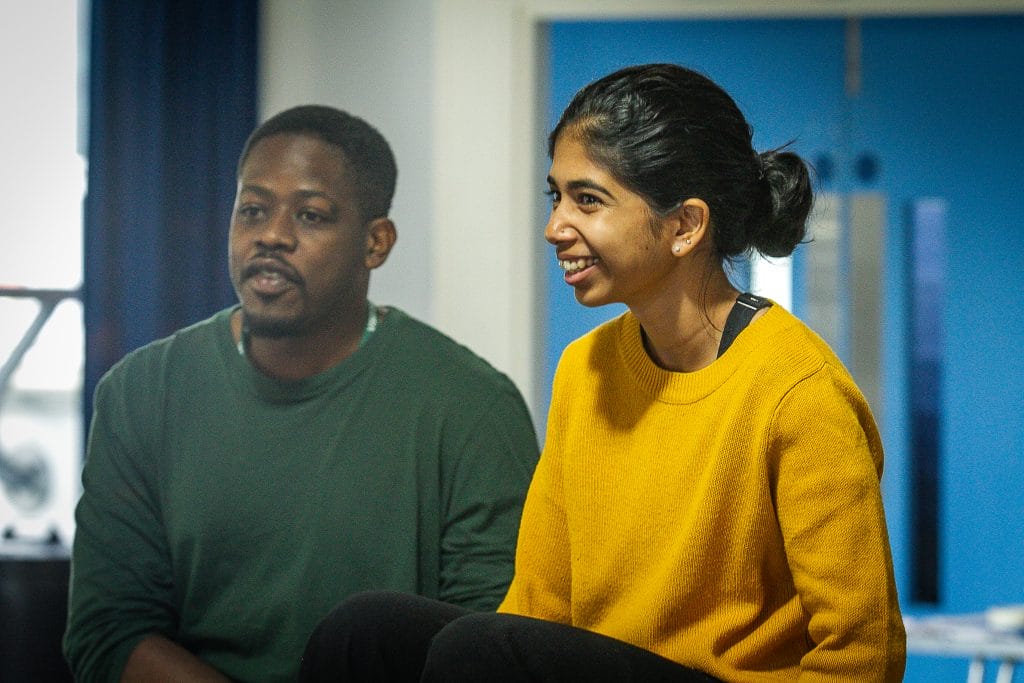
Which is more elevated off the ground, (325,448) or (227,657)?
(325,448)

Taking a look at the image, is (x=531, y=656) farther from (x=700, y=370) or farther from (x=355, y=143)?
(x=355, y=143)

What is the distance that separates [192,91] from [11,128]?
405 millimetres

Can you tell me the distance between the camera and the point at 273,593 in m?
1.83

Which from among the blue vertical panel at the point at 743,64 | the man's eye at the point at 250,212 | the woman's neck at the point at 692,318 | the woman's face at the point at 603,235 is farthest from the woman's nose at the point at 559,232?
the blue vertical panel at the point at 743,64

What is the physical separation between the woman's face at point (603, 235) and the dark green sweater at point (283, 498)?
0.46m

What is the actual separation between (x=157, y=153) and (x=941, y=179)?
1.41 metres

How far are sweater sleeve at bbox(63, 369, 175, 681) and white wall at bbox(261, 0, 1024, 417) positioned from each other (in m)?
0.47

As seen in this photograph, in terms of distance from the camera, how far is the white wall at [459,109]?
6.52ft

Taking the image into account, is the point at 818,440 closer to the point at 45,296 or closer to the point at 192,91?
the point at 192,91

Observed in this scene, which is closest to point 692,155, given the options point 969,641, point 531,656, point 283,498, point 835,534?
point 835,534

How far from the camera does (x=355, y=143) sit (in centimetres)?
192

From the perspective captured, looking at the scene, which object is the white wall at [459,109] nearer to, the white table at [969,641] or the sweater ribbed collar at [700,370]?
the sweater ribbed collar at [700,370]

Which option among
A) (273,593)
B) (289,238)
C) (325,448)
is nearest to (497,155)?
(289,238)

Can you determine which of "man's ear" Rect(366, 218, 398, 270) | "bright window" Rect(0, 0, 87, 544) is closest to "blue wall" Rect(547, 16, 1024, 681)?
"man's ear" Rect(366, 218, 398, 270)
